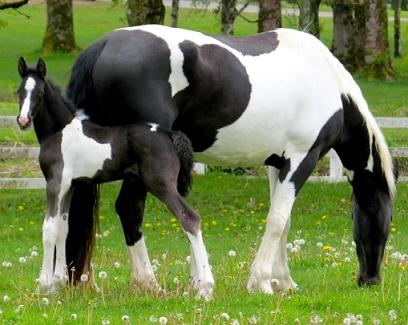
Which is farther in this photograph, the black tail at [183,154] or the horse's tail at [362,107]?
the horse's tail at [362,107]

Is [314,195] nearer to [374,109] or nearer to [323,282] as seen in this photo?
[323,282]

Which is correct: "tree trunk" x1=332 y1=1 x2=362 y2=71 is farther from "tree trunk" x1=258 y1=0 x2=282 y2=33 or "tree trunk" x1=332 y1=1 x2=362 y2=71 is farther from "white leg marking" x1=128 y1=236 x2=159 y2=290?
"white leg marking" x1=128 y1=236 x2=159 y2=290

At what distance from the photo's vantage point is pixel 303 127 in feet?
30.4

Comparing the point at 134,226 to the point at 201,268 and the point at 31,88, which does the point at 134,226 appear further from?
the point at 31,88

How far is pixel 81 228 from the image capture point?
888cm

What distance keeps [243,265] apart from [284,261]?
912mm

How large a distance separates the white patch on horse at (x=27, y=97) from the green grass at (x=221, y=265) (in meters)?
1.35

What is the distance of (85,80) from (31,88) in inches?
21.3

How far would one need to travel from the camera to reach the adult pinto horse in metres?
8.57

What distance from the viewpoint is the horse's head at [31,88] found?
8211mm

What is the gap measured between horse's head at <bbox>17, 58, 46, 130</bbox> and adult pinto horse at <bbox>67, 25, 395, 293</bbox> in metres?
0.42

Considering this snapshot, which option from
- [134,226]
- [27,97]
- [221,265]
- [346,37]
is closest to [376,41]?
[346,37]

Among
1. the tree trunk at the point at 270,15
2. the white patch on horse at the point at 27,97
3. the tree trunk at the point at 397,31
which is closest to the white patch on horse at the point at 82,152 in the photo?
the white patch on horse at the point at 27,97

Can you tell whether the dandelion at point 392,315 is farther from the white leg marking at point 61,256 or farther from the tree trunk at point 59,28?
the tree trunk at point 59,28
